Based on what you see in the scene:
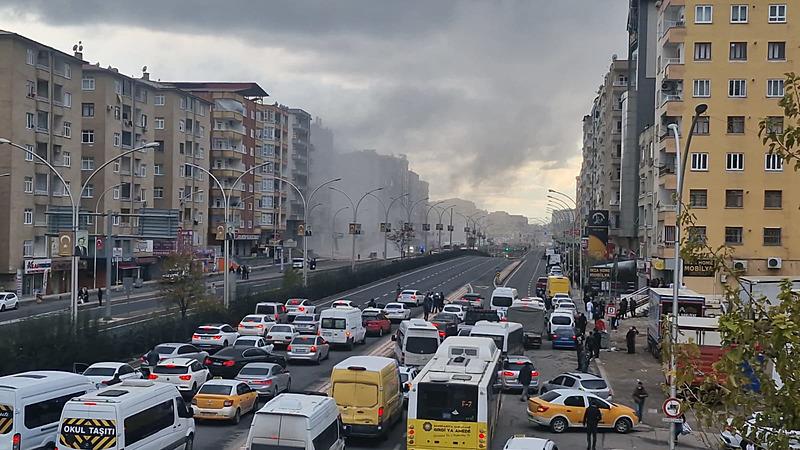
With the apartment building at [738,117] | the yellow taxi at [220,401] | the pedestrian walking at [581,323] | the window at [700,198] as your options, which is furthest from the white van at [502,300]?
the yellow taxi at [220,401]

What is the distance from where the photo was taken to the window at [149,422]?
16188mm

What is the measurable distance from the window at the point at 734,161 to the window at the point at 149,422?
4401cm

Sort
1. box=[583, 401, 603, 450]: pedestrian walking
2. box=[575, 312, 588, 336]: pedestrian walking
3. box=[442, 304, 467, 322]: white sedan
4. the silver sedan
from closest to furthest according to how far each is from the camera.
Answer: box=[583, 401, 603, 450]: pedestrian walking < the silver sedan < box=[575, 312, 588, 336]: pedestrian walking < box=[442, 304, 467, 322]: white sedan

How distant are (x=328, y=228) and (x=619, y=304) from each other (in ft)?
315

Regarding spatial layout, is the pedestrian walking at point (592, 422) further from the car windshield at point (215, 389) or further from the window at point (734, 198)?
the window at point (734, 198)

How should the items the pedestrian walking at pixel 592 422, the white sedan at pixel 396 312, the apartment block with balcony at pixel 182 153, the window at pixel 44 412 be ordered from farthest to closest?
1. the apartment block with balcony at pixel 182 153
2. the white sedan at pixel 396 312
3. the pedestrian walking at pixel 592 422
4. the window at pixel 44 412

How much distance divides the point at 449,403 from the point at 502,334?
51.0 ft

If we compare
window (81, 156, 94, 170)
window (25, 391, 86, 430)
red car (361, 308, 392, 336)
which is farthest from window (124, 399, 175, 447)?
window (81, 156, 94, 170)

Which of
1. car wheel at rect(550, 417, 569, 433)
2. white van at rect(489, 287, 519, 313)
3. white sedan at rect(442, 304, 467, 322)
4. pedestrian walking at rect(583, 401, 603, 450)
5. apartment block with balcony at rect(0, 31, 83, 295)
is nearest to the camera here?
pedestrian walking at rect(583, 401, 603, 450)

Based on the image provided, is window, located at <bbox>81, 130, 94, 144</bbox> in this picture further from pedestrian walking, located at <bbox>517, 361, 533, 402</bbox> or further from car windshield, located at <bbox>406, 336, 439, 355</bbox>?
pedestrian walking, located at <bbox>517, 361, 533, 402</bbox>

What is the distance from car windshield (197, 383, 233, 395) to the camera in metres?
23.6

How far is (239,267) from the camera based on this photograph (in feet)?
306

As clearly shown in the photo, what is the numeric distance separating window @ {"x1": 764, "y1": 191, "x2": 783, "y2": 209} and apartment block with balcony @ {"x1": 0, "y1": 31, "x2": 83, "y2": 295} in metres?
45.6

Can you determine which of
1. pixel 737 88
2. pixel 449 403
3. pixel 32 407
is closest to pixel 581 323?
pixel 737 88
